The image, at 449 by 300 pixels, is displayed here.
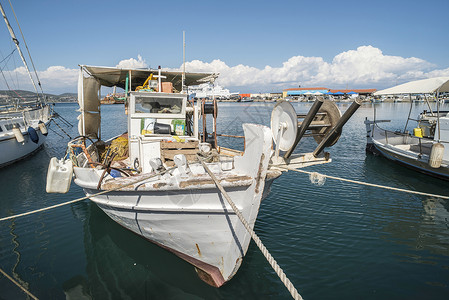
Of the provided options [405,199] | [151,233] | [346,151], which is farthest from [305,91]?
[151,233]

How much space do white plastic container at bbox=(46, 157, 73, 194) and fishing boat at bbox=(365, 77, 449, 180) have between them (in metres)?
14.2

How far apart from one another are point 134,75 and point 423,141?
A: 1646 centimetres

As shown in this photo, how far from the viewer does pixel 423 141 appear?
1523 centimetres

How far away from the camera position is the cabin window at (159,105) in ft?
24.9

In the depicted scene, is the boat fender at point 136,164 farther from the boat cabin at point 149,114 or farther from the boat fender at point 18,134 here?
the boat fender at point 18,134

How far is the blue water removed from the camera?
17.9ft

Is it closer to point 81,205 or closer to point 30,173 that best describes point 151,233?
point 81,205

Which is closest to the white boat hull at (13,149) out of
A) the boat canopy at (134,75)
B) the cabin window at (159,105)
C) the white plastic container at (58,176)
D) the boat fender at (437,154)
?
the boat canopy at (134,75)

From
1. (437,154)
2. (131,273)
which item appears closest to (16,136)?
(131,273)

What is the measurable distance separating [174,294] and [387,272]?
490cm

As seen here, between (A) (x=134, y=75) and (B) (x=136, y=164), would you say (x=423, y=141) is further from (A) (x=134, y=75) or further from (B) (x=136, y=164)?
(B) (x=136, y=164)

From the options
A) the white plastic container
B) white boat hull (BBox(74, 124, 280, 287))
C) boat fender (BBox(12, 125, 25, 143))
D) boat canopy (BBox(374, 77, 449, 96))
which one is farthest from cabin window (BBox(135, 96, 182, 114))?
boat fender (BBox(12, 125, 25, 143))

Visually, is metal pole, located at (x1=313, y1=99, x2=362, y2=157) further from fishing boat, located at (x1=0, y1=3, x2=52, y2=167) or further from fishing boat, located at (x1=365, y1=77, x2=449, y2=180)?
fishing boat, located at (x1=0, y1=3, x2=52, y2=167)

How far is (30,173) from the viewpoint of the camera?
14.6m
